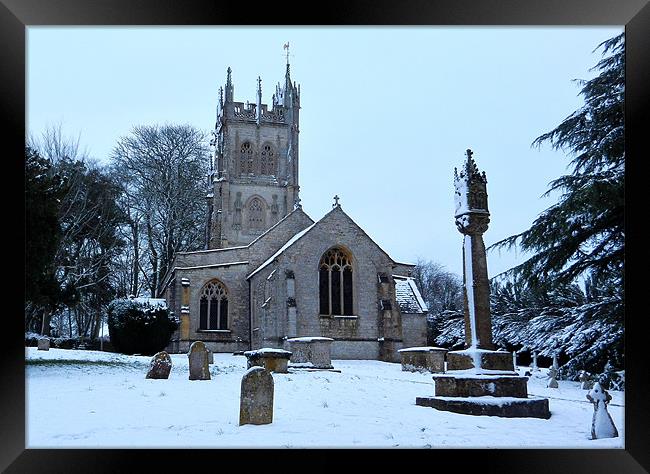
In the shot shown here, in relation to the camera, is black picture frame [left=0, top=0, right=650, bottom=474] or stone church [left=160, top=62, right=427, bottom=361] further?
stone church [left=160, top=62, right=427, bottom=361]

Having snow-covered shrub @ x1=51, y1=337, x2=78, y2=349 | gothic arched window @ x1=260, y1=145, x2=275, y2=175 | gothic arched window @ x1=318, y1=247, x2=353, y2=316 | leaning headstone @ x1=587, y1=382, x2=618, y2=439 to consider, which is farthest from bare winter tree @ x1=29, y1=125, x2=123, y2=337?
leaning headstone @ x1=587, y1=382, x2=618, y2=439

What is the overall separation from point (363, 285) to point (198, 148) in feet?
41.3

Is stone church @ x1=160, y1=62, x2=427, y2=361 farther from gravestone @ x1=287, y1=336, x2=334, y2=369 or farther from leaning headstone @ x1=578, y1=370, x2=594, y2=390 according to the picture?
leaning headstone @ x1=578, y1=370, x2=594, y2=390

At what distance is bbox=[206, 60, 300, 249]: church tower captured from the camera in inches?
1346

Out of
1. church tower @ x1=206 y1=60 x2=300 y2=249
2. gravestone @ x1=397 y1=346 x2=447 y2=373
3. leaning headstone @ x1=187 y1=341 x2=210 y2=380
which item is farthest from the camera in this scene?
church tower @ x1=206 y1=60 x2=300 y2=249

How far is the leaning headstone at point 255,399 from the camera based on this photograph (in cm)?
730

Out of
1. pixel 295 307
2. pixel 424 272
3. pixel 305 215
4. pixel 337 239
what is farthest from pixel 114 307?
pixel 424 272

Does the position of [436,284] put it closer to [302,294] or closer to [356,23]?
[302,294]

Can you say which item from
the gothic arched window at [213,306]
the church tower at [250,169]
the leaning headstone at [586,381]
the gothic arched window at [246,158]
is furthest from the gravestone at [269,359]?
the gothic arched window at [246,158]

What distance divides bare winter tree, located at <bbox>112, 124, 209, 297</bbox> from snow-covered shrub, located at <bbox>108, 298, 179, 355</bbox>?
24.4 feet

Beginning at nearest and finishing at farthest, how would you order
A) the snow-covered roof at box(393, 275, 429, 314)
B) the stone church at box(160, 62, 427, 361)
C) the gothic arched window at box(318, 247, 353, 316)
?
1. the stone church at box(160, 62, 427, 361)
2. the gothic arched window at box(318, 247, 353, 316)
3. the snow-covered roof at box(393, 275, 429, 314)

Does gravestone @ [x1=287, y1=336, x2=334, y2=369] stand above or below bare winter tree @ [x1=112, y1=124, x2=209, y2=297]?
below

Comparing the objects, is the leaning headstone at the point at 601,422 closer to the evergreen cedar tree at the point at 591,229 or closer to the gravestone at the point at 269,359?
the evergreen cedar tree at the point at 591,229

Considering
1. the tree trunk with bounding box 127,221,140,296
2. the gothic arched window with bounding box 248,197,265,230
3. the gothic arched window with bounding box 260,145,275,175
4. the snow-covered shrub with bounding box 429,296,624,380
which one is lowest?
the snow-covered shrub with bounding box 429,296,624,380
